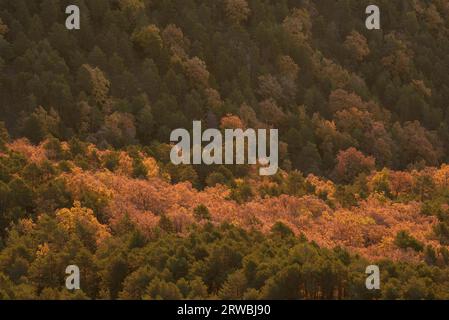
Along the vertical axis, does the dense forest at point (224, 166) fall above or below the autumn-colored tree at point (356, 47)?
below

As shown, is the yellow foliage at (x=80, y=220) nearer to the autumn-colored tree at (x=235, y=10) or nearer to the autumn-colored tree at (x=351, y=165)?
the autumn-colored tree at (x=351, y=165)

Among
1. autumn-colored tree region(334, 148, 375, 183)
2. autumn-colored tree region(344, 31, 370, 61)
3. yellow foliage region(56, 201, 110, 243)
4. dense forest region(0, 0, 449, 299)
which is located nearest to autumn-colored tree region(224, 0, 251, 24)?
dense forest region(0, 0, 449, 299)

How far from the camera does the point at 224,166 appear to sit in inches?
3671

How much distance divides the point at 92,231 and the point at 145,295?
15.4 metres

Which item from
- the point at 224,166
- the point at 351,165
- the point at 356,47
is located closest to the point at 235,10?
the point at 356,47

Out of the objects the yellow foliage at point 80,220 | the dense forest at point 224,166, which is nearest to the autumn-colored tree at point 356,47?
the dense forest at point 224,166

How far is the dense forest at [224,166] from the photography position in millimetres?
56031

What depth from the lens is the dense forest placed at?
56.0 m

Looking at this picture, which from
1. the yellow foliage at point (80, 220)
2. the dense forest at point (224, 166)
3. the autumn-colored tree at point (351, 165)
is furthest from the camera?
the autumn-colored tree at point (351, 165)

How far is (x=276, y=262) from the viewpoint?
5466 cm

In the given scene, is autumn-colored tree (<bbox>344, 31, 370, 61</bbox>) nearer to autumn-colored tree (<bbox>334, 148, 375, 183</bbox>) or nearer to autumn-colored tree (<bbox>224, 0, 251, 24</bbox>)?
autumn-colored tree (<bbox>224, 0, 251, 24</bbox>)

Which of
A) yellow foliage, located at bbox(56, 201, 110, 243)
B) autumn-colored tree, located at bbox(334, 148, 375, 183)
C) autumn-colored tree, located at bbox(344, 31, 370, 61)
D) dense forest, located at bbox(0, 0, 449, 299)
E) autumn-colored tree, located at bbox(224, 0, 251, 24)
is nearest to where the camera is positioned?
dense forest, located at bbox(0, 0, 449, 299)

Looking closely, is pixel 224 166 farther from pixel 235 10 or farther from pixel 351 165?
pixel 235 10

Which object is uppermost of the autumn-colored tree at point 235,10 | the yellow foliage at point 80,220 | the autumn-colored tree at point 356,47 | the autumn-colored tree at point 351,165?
the autumn-colored tree at point 235,10
